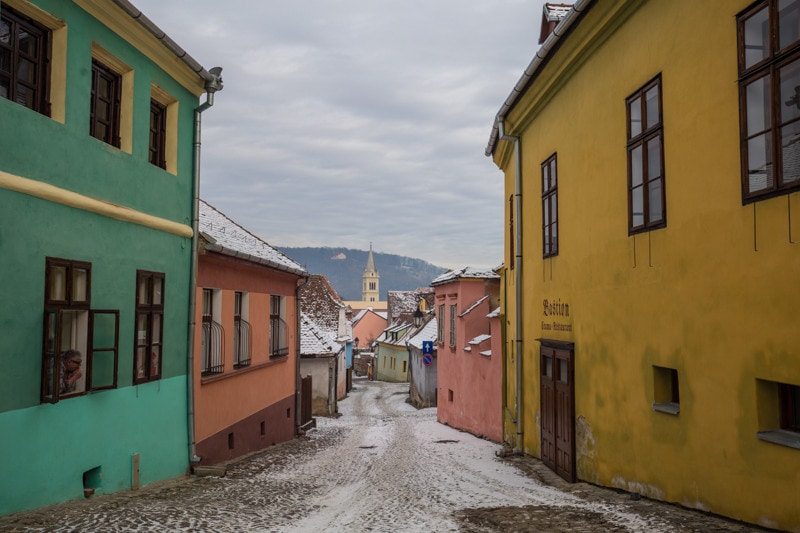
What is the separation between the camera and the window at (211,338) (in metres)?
12.4

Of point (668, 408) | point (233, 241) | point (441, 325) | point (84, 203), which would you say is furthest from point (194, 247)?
point (441, 325)

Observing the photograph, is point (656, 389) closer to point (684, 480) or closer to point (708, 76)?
point (684, 480)

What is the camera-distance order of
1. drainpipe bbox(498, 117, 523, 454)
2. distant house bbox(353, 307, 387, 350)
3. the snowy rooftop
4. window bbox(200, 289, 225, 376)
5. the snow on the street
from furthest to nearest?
1. distant house bbox(353, 307, 387, 350)
2. the snowy rooftop
3. drainpipe bbox(498, 117, 523, 454)
4. window bbox(200, 289, 225, 376)
5. the snow on the street

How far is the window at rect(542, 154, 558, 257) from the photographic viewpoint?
11.6m

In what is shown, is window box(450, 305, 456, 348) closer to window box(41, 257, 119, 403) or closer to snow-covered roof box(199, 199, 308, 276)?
snow-covered roof box(199, 199, 308, 276)

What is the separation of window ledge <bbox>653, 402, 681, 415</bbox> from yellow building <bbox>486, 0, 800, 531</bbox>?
0.03 meters

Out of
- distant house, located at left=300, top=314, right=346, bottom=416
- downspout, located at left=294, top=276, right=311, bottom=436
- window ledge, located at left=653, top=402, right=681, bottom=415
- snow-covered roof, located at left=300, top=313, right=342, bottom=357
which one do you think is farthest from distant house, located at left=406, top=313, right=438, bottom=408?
window ledge, located at left=653, top=402, right=681, bottom=415

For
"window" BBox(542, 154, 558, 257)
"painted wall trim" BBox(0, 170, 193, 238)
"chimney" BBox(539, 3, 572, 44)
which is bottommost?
"painted wall trim" BBox(0, 170, 193, 238)

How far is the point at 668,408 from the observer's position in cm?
748

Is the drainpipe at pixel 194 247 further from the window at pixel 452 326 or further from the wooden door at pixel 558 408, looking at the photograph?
the window at pixel 452 326

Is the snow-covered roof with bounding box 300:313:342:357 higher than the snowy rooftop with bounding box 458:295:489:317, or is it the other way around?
the snowy rooftop with bounding box 458:295:489:317

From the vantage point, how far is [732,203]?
20.1ft

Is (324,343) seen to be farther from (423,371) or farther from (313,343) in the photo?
(423,371)

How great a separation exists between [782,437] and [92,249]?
296 inches
